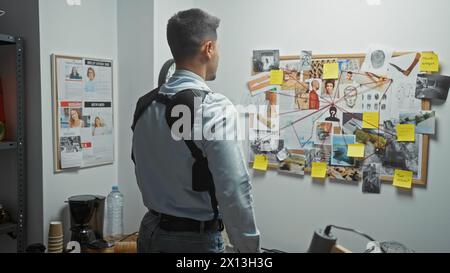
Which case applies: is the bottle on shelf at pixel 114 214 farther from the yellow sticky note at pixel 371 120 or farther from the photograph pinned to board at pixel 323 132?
the yellow sticky note at pixel 371 120

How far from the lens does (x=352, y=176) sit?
Answer: 6.55ft

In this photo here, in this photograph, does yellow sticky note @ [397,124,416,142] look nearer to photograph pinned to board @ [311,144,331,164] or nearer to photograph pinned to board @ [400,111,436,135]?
photograph pinned to board @ [400,111,436,135]

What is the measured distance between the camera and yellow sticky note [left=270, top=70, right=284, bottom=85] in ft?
7.19

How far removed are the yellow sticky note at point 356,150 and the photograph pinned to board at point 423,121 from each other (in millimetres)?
244

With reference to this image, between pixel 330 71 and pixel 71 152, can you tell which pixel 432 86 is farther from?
pixel 71 152

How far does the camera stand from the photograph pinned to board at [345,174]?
1983 mm

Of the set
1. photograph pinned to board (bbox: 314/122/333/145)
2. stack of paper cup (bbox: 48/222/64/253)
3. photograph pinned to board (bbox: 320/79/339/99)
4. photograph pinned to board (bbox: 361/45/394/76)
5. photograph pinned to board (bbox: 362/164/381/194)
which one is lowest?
stack of paper cup (bbox: 48/222/64/253)

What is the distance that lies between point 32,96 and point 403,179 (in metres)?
1.90

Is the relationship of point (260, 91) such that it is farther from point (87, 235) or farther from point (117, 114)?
point (87, 235)

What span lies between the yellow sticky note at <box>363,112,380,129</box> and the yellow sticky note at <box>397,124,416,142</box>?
4.2 inches

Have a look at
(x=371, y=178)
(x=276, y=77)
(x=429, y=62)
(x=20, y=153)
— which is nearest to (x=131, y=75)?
(x=20, y=153)

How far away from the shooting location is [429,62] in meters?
1.78

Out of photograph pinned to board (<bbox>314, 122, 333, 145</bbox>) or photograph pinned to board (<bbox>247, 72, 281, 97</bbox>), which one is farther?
photograph pinned to board (<bbox>247, 72, 281, 97</bbox>)

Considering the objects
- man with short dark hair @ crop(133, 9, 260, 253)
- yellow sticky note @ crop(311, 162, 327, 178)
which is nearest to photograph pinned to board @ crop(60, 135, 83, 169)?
man with short dark hair @ crop(133, 9, 260, 253)
